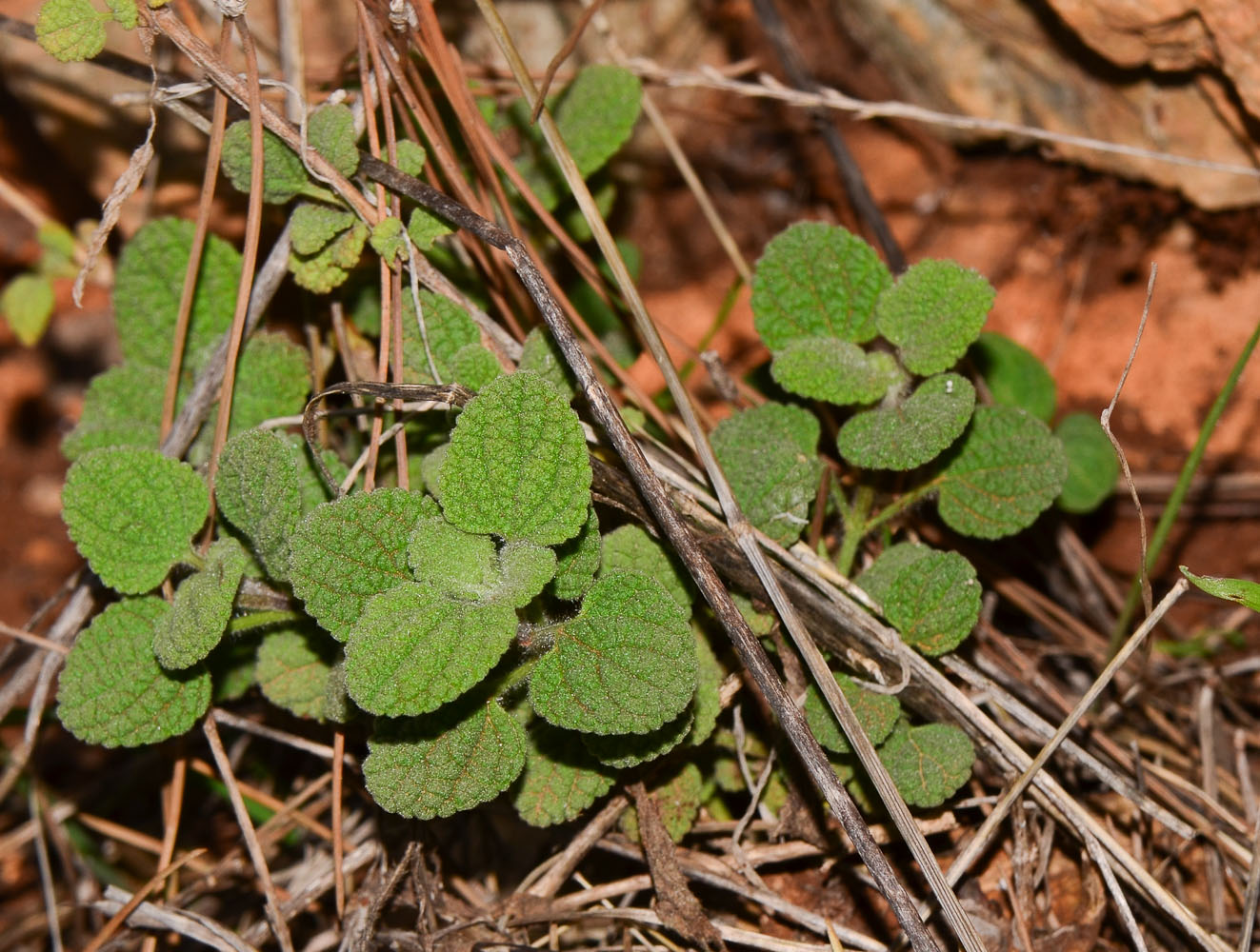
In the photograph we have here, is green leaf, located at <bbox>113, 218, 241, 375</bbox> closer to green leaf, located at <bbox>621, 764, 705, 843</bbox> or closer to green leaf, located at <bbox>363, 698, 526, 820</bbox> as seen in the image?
green leaf, located at <bbox>363, 698, 526, 820</bbox>

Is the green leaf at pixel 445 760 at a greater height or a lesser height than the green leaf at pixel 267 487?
lesser

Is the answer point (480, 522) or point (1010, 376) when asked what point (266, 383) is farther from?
point (1010, 376)

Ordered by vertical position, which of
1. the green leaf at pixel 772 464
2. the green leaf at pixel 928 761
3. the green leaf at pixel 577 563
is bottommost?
the green leaf at pixel 928 761

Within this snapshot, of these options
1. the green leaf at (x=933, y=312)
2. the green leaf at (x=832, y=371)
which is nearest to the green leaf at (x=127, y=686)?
the green leaf at (x=832, y=371)

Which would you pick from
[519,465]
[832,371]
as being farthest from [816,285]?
[519,465]

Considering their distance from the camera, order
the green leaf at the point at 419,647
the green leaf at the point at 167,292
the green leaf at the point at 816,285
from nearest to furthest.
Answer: the green leaf at the point at 419,647
the green leaf at the point at 816,285
the green leaf at the point at 167,292

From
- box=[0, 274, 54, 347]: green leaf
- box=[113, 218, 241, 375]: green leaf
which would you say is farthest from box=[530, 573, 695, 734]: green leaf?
box=[0, 274, 54, 347]: green leaf

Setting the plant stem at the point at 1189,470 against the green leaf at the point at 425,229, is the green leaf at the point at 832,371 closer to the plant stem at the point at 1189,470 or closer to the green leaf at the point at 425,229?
the plant stem at the point at 1189,470

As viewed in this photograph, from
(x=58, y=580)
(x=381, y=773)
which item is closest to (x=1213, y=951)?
(x=381, y=773)
